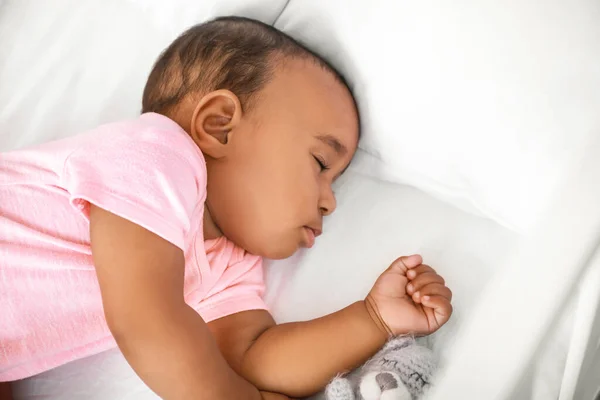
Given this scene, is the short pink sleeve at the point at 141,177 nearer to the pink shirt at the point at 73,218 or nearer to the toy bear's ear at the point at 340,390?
the pink shirt at the point at 73,218

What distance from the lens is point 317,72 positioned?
0.96 metres

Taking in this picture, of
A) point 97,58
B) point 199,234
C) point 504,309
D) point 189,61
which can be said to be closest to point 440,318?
point 504,309

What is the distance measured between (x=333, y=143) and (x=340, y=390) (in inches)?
14.6

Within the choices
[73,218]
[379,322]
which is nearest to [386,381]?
[379,322]

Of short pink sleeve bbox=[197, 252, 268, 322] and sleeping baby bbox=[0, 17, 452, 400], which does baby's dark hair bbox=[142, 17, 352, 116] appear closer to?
sleeping baby bbox=[0, 17, 452, 400]

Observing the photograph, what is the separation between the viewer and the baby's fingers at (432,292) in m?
0.83

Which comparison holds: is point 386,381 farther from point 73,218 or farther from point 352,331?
point 73,218

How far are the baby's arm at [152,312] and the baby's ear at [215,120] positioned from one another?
205 mm

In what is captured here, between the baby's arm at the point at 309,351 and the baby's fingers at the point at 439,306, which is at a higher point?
the baby's fingers at the point at 439,306

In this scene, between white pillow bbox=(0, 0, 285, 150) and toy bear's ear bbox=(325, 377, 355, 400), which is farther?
white pillow bbox=(0, 0, 285, 150)

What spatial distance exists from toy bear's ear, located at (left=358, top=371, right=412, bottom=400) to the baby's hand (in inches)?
3.7

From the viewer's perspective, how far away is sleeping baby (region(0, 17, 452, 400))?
73 cm

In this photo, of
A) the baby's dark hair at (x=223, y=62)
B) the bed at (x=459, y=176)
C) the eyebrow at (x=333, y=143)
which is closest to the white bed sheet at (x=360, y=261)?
the bed at (x=459, y=176)

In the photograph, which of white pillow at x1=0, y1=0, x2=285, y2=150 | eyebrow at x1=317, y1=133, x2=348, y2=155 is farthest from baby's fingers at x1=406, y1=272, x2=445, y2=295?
white pillow at x1=0, y1=0, x2=285, y2=150
